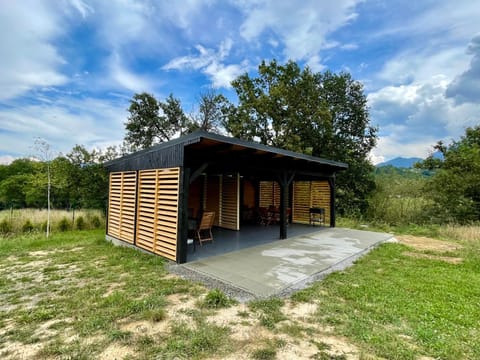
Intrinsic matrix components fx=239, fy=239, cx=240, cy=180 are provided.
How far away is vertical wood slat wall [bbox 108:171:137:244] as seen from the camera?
5836 mm

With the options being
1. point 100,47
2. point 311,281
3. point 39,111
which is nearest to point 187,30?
point 100,47

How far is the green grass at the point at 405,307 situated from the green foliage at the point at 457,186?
6759 mm

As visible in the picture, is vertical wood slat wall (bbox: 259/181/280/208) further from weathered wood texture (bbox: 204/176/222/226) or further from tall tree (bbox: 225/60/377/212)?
tall tree (bbox: 225/60/377/212)

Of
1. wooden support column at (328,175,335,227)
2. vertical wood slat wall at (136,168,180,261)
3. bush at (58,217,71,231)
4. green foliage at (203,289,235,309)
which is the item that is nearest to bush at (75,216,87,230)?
bush at (58,217,71,231)

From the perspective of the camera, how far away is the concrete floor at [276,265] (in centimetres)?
342

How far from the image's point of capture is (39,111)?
893cm

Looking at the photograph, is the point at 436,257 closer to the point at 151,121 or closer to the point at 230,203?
the point at 230,203

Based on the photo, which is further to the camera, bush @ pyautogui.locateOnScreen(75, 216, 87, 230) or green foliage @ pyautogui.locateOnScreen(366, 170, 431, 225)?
green foliage @ pyautogui.locateOnScreen(366, 170, 431, 225)

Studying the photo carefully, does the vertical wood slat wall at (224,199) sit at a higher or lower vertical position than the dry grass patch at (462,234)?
higher

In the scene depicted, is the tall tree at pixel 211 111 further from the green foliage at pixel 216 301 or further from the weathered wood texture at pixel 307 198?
the green foliage at pixel 216 301

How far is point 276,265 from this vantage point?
14.3 feet

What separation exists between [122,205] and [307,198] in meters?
7.17

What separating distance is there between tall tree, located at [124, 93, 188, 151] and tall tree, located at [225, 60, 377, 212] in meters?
4.20

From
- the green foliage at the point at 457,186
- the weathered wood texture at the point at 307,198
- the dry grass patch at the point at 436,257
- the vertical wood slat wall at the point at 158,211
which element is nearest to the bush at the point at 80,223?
the vertical wood slat wall at the point at 158,211
